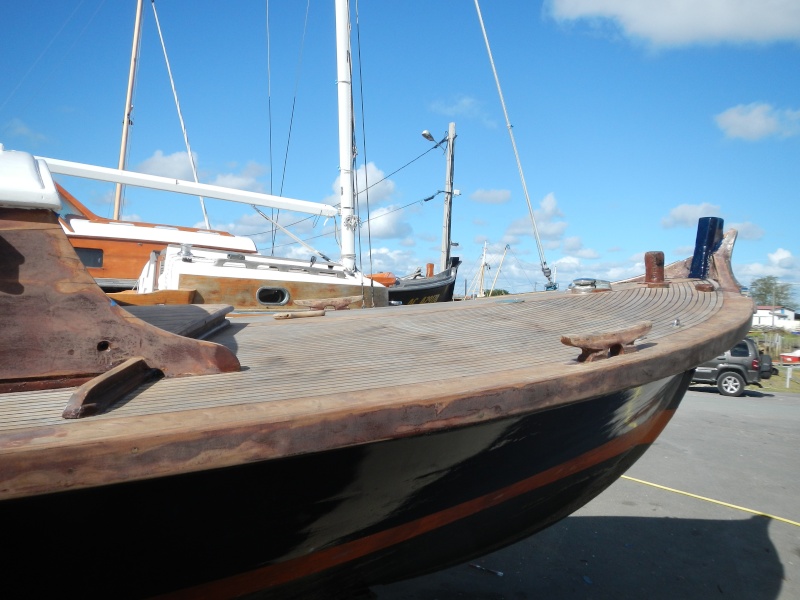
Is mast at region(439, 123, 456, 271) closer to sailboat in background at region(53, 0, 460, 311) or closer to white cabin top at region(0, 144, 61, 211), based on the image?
sailboat in background at region(53, 0, 460, 311)

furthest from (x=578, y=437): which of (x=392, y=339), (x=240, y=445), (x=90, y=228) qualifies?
(x=90, y=228)

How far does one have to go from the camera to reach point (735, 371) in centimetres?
1239

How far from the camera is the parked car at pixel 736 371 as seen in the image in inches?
482

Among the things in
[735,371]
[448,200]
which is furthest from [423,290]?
[735,371]

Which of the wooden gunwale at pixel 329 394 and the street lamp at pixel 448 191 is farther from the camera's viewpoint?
the street lamp at pixel 448 191

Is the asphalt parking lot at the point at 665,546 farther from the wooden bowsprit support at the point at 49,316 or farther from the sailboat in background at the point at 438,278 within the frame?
the sailboat in background at the point at 438,278

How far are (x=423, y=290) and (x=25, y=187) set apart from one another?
10710mm

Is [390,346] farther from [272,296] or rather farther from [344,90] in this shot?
[344,90]

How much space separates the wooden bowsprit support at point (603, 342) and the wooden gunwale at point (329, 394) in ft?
0.18

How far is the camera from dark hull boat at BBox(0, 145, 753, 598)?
47.0 inches

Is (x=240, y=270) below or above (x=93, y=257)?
below

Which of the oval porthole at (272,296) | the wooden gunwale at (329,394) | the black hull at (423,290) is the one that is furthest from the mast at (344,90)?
the wooden gunwale at (329,394)

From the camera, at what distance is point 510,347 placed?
89.9 inches

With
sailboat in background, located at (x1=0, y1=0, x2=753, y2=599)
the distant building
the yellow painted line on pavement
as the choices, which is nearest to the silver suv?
the yellow painted line on pavement
